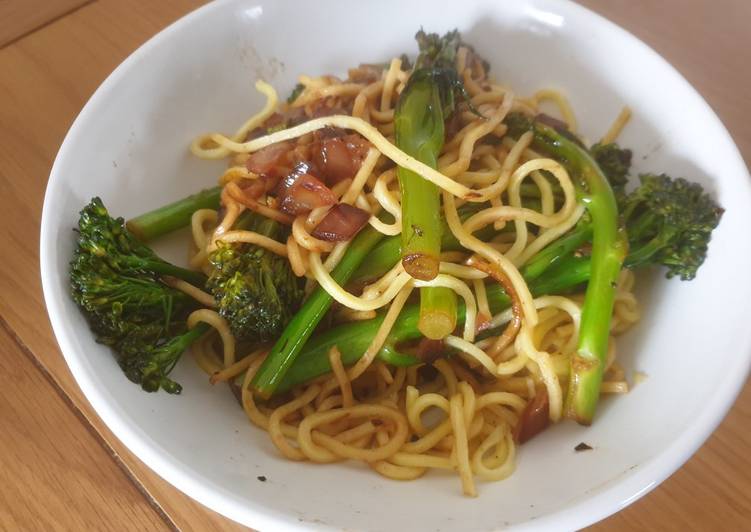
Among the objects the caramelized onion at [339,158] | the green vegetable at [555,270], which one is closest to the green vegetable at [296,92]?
the caramelized onion at [339,158]

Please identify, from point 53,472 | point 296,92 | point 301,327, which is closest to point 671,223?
point 301,327

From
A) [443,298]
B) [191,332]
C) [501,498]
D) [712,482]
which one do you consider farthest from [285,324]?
[712,482]

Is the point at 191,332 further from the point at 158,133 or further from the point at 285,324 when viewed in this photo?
the point at 158,133

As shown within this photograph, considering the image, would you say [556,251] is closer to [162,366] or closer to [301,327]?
[301,327]

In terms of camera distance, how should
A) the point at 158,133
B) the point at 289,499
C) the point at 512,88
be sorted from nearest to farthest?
the point at 289,499, the point at 158,133, the point at 512,88

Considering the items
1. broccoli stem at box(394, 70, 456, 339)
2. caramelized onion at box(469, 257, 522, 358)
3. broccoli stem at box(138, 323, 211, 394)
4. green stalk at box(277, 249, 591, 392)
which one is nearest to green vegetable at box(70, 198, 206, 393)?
broccoli stem at box(138, 323, 211, 394)

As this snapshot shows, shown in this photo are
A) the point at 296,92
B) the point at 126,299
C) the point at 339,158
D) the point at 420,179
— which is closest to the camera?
the point at 126,299
